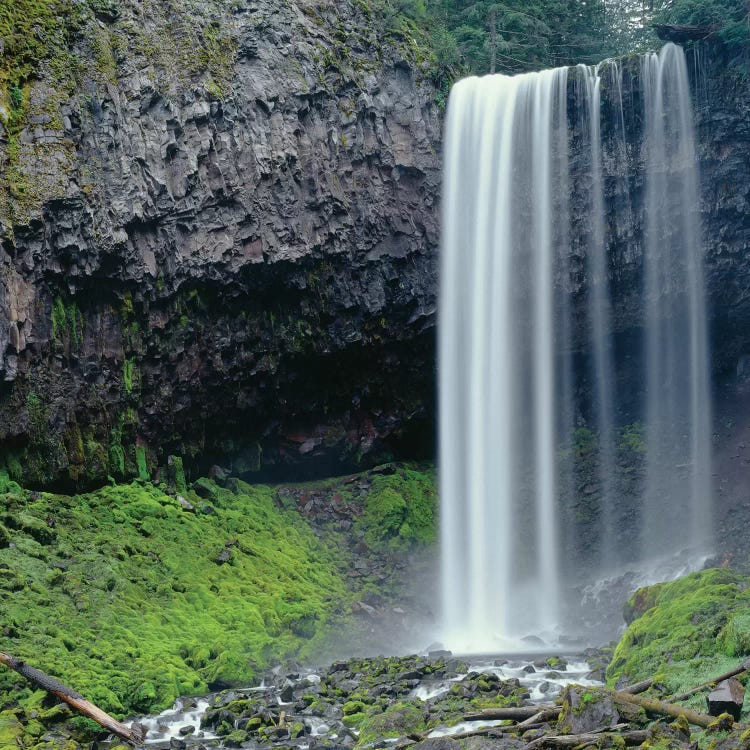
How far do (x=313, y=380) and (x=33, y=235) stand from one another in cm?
938

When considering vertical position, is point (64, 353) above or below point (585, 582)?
above

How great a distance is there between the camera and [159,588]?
18.0 m

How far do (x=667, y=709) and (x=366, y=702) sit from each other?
570cm

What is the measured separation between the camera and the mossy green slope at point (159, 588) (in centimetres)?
A: 1438

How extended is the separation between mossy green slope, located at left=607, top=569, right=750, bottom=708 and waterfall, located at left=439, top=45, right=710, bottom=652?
8394 mm

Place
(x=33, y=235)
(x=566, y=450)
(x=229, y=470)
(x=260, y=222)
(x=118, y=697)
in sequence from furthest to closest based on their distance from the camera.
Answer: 1. (x=566, y=450)
2. (x=229, y=470)
3. (x=260, y=222)
4. (x=33, y=235)
5. (x=118, y=697)

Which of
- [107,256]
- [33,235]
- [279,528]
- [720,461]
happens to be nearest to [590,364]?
Answer: [720,461]

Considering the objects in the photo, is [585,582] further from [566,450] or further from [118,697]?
[118,697]

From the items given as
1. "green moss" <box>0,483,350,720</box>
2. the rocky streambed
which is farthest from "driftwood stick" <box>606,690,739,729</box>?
"green moss" <box>0,483,350,720</box>

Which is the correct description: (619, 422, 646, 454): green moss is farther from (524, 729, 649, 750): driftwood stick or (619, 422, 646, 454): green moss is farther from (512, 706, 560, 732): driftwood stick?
→ (524, 729, 649, 750): driftwood stick

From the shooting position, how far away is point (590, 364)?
89.1 ft

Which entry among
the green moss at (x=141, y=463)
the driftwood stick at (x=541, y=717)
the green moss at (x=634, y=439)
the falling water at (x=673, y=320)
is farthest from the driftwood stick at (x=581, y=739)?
the green moss at (x=634, y=439)

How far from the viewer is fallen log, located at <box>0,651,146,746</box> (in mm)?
Result: 11945

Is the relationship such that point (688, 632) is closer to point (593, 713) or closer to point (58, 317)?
point (593, 713)
